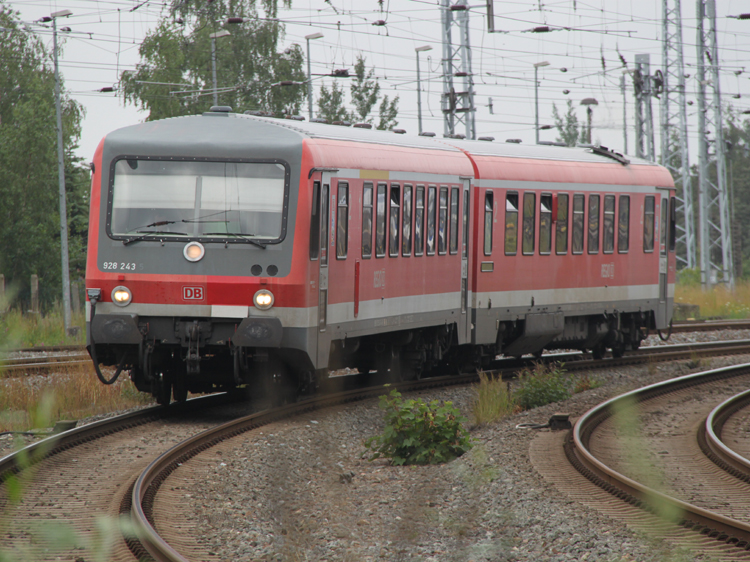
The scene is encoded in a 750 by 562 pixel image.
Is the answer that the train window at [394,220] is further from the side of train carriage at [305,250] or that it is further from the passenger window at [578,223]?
the passenger window at [578,223]

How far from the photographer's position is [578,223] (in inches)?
663

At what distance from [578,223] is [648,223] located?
2.14 meters

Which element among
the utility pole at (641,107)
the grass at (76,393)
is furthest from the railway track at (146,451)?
the utility pole at (641,107)

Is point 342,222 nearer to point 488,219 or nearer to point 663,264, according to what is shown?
point 488,219

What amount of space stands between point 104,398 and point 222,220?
352 cm

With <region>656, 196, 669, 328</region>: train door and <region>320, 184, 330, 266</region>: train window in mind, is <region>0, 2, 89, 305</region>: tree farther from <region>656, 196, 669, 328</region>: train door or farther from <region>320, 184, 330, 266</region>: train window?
<region>656, 196, 669, 328</region>: train door

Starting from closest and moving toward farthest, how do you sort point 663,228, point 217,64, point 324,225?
point 324,225, point 663,228, point 217,64

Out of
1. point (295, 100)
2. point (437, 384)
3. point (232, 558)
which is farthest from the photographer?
point (295, 100)

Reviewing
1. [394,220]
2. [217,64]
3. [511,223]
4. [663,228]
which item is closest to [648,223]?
[663,228]

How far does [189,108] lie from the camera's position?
134ft

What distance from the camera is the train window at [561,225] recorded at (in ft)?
53.7

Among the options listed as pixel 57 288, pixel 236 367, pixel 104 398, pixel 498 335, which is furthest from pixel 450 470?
pixel 57 288

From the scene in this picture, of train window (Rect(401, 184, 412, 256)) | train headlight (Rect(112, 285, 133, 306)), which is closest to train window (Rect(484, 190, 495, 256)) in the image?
train window (Rect(401, 184, 412, 256))

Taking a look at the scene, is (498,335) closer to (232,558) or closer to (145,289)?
(145,289)
